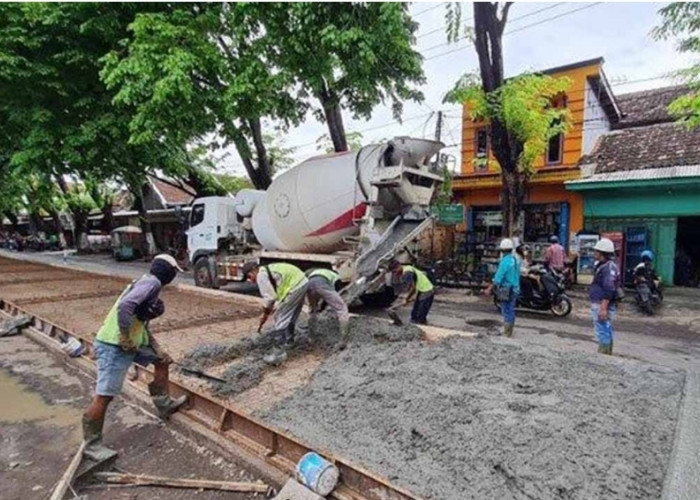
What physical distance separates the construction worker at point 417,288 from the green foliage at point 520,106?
5.11 metres

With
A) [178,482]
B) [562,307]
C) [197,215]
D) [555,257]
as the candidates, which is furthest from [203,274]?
[178,482]

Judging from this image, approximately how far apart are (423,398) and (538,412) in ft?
2.98

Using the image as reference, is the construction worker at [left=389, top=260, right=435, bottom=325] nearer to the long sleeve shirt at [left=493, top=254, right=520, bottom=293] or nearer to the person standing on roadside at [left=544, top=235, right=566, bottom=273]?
the long sleeve shirt at [left=493, top=254, right=520, bottom=293]

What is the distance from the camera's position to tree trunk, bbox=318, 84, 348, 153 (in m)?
11.5

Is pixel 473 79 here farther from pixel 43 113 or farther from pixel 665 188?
pixel 43 113

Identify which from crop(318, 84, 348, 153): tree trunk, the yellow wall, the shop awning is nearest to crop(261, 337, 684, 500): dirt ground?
crop(318, 84, 348, 153): tree trunk

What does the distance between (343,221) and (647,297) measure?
6.42 m

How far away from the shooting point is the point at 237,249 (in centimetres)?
1182

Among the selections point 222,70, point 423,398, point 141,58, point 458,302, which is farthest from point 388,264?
point 141,58

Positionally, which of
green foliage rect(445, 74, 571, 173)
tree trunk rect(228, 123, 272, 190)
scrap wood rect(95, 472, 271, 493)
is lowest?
scrap wood rect(95, 472, 271, 493)

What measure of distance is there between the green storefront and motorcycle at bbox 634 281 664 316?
3587 mm

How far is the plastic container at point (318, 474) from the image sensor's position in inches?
107

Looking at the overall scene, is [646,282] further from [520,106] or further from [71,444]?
[71,444]

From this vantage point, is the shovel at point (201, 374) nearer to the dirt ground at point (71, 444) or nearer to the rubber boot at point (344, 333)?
the dirt ground at point (71, 444)
